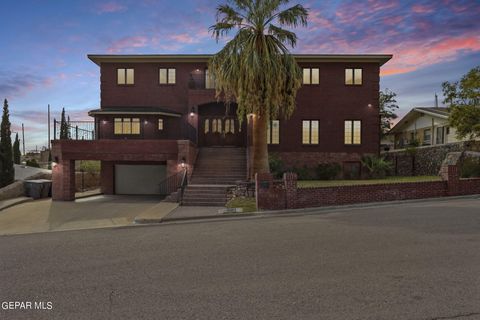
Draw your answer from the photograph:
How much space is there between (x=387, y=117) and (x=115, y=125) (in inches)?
1461

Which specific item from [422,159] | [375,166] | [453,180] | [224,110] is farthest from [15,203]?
[422,159]

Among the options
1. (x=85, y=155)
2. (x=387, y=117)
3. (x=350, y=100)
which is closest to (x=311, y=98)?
(x=350, y=100)

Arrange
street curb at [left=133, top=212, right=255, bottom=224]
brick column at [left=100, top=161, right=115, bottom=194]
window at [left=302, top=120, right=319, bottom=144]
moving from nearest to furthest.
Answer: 1. street curb at [left=133, top=212, right=255, bottom=224]
2. window at [left=302, top=120, right=319, bottom=144]
3. brick column at [left=100, top=161, right=115, bottom=194]

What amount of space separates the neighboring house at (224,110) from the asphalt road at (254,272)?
14.7 metres

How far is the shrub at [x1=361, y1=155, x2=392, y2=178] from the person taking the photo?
24.4 meters

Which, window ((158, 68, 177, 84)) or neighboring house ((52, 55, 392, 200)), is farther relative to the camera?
Answer: window ((158, 68, 177, 84))

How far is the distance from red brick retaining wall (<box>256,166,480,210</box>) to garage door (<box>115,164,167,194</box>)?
1359 cm

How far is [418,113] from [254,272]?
38.1 meters

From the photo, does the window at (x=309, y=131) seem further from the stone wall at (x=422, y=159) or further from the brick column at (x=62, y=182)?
the brick column at (x=62, y=182)

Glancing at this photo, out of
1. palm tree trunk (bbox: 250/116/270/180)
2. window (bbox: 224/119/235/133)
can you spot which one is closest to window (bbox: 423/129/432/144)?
window (bbox: 224/119/235/133)

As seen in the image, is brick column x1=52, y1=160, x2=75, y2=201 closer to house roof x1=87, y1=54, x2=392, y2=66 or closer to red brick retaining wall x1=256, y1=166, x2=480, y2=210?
house roof x1=87, y1=54, x2=392, y2=66

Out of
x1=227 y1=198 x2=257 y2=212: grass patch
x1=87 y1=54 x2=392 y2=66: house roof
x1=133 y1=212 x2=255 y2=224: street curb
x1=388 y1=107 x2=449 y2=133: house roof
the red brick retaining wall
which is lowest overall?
x1=133 y1=212 x2=255 y2=224: street curb

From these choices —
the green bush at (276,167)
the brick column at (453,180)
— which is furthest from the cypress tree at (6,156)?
the brick column at (453,180)

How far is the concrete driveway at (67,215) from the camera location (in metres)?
12.7
